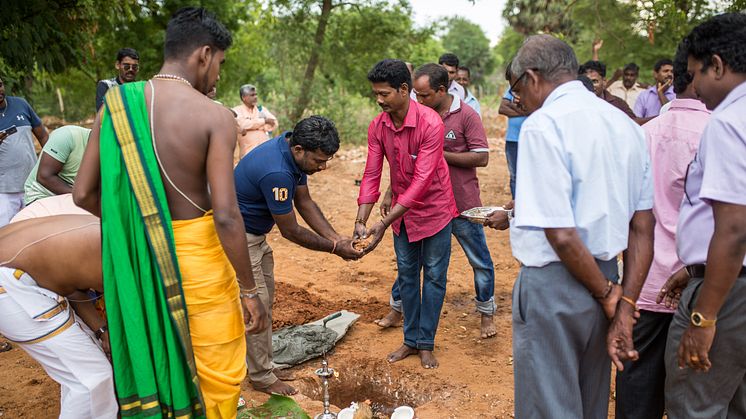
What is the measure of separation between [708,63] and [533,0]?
26.6 metres

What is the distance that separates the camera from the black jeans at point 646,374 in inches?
107

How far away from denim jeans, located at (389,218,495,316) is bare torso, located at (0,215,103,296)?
2470 mm

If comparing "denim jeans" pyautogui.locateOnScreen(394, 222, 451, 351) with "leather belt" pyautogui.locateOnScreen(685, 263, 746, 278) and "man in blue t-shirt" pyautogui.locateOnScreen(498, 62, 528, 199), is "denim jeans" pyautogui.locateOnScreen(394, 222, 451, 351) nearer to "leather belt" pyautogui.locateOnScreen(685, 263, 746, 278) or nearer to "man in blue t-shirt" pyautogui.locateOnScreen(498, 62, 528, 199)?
"leather belt" pyautogui.locateOnScreen(685, 263, 746, 278)

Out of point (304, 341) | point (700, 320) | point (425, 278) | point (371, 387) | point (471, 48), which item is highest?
point (471, 48)

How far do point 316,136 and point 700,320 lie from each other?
6.83 ft

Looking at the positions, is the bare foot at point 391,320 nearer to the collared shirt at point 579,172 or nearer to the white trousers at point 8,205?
the collared shirt at point 579,172

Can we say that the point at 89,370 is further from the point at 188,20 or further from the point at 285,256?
the point at 285,256

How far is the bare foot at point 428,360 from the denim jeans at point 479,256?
2.02 feet

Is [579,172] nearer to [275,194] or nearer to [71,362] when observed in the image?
[275,194]

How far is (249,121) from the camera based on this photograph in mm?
8539

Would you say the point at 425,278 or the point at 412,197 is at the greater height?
the point at 412,197

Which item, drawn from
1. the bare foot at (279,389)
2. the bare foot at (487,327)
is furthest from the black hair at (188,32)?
the bare foot at (487,327)

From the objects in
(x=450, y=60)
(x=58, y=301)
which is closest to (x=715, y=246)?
(x=58, y=301)

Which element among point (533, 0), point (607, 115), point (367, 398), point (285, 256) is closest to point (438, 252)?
point (367, 398)
